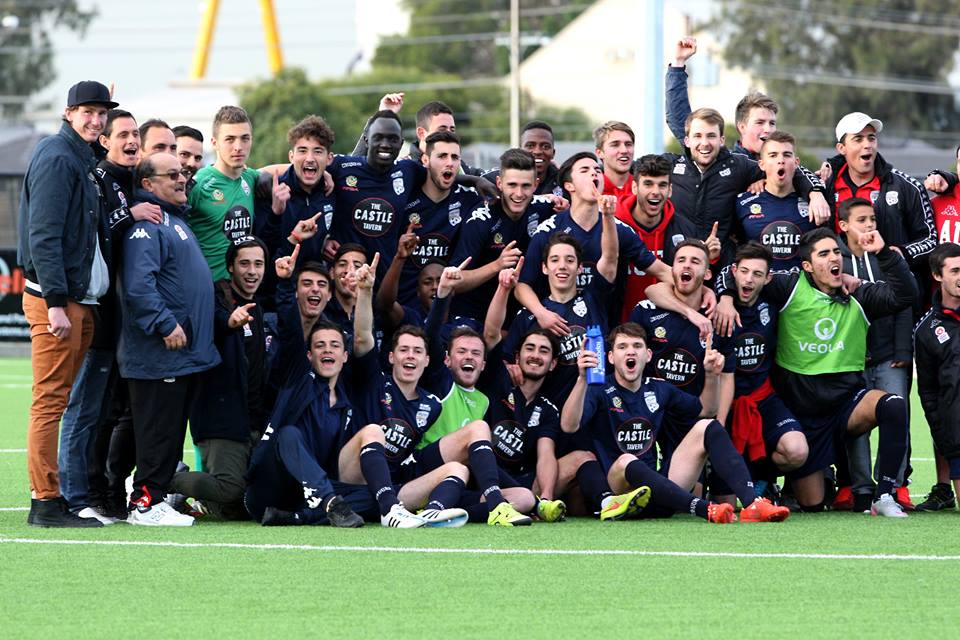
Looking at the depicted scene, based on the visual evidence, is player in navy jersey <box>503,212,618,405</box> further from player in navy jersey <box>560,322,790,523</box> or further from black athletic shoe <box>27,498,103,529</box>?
black athletic shoe <box>27,498,103,529</box>

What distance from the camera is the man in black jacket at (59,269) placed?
25.2 feet

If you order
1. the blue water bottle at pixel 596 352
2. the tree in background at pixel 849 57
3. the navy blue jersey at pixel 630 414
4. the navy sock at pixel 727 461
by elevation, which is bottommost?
the navy sock at pixel 727 461

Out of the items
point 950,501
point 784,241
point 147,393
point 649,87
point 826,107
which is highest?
point 826,107

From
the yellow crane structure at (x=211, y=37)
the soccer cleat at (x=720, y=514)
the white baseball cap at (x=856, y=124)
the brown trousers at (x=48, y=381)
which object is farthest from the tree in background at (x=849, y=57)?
the brown trousers at (x=48, y=381)

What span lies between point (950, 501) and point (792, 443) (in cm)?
104

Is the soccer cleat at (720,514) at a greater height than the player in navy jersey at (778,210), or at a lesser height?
lesser

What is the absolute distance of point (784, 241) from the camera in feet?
30.1

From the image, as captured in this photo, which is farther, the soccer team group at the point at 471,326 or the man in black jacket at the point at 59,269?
the soccer team group at the point at 471,326

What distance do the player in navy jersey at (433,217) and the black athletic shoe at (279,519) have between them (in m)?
1.78

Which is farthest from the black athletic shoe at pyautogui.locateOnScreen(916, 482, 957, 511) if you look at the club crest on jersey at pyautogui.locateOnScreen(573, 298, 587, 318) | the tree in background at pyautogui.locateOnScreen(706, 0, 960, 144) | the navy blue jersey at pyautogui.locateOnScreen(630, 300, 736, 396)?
the tree in background at pyautogui.locateOnScreen(706, 0, 960, 144)

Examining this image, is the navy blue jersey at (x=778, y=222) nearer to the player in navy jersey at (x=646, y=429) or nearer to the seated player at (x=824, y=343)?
the seated player at (x=824, y=343)

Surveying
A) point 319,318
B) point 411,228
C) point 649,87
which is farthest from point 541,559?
point 649,87

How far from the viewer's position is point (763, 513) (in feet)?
26.8

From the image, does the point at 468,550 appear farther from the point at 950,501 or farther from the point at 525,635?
the point at 950,501
